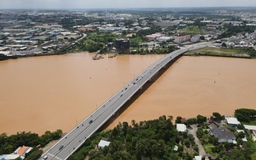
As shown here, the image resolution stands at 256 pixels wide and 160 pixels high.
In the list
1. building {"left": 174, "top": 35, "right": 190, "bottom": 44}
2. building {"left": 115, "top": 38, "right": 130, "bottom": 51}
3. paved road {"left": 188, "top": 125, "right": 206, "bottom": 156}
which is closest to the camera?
paved road {"left": 188, "top": 125, "right": 206, "bottom": 156}

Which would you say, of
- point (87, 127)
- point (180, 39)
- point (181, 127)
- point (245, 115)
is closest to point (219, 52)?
point (180, 39)

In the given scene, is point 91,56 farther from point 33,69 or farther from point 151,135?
point 151,135

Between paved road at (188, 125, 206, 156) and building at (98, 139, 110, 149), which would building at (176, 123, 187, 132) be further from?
building at (98, 139, 110, 149)

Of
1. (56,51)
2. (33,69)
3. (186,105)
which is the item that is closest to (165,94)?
(186,105)

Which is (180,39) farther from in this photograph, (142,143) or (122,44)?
(142,143)

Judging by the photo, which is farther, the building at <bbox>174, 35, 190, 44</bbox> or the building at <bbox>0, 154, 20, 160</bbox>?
the building at <bbox>174, 35, 190, 44</bbox>

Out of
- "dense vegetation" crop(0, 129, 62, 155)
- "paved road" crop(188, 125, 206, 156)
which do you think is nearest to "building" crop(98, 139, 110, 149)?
"dense vegetation" crop(0, 129, 62, 155)
